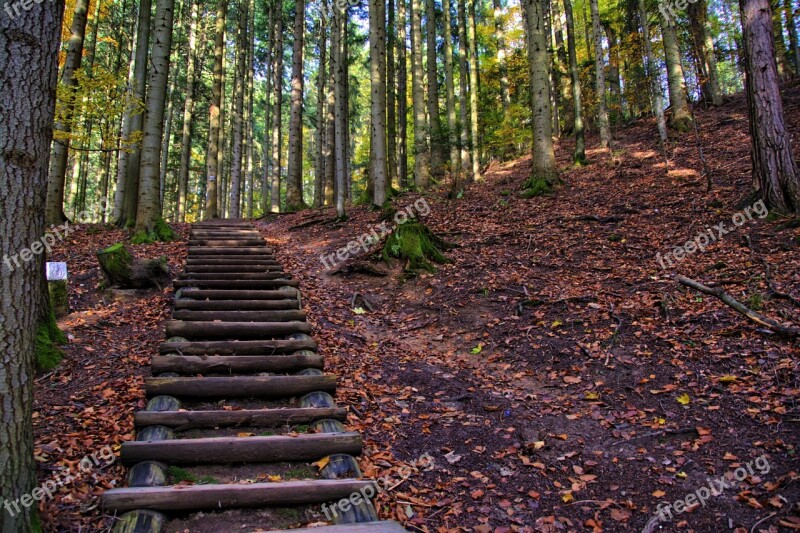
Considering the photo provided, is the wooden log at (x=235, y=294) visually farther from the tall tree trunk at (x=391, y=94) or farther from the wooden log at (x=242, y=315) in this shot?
the tall tree trunk at (x=391, y=94)

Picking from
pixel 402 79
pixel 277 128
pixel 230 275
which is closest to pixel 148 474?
pixel 230 275

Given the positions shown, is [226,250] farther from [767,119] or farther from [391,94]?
[391,94]

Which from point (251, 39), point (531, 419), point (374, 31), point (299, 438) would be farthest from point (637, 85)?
point (299, 438)

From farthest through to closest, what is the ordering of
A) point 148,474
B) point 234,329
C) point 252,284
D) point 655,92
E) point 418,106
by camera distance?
1. point 418,106
2. point 655,92
3. point 252,284
4. point 234,329
5. point 148,474

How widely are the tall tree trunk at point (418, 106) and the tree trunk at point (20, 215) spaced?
14.1 m

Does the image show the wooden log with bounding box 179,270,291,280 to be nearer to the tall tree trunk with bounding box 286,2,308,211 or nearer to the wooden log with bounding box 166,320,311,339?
the wooden log with bounding box 166,320,311,339

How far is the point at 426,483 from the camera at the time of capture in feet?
13.1

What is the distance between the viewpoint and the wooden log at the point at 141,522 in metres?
3.08

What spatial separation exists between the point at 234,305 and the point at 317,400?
3.07m

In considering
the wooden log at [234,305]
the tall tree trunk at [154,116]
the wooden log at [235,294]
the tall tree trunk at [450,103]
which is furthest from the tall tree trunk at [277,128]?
the wooden log at [234,305]

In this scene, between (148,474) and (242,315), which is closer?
(148,474)

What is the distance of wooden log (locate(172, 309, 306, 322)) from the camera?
6.84 m

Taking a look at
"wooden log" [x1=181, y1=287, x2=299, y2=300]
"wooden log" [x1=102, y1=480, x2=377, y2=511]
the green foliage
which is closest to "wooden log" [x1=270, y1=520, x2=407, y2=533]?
"wooden log" [x1=102, y1=480, x2=377, y2=511]

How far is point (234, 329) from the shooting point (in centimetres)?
638
